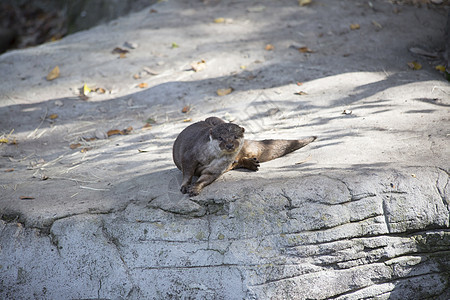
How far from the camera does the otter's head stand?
3.06m

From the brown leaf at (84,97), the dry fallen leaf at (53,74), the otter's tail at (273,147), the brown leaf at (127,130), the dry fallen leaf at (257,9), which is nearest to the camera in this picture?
the otter's tail at (273,147)

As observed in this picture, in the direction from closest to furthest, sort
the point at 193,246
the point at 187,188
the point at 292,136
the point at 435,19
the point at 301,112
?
the point at 193,246, the point at 187,188, the point at 292,136, the point at 301,112, the point at 435,19

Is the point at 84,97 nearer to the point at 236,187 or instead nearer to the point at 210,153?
the point at 210,153

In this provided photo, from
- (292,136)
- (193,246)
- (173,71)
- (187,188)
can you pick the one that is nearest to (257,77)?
(173,71)

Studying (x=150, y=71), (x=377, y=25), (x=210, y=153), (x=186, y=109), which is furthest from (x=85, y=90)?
(x=377, y=25)

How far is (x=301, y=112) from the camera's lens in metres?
4.84

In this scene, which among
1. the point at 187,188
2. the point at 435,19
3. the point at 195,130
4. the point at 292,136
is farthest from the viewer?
the point at 435,19

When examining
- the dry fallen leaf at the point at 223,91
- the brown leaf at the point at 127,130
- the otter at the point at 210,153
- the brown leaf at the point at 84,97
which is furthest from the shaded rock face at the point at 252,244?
the brown leaf at the point at 84,97

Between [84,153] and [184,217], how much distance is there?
1.92m

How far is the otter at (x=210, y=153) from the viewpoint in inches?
122

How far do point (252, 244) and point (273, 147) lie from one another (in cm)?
104

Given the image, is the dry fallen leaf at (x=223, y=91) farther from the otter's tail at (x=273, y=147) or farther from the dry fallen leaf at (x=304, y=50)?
the otter's tail at (x=273, y=147)

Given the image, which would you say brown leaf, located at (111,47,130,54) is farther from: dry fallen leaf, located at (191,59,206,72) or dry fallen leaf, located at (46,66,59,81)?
dry fallen leaf, located at (191,59,206,72)

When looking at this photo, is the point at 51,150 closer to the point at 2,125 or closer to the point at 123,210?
the point at 2,125
